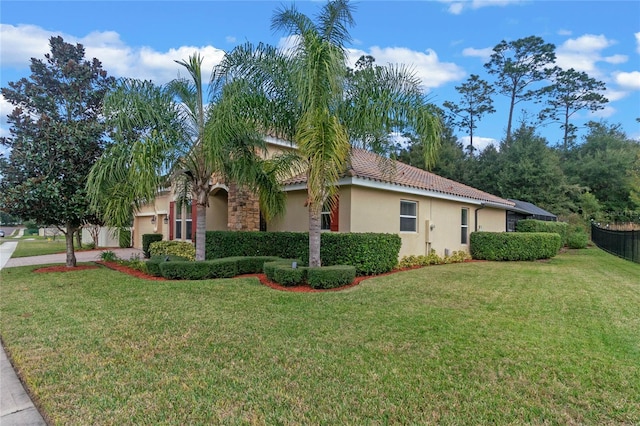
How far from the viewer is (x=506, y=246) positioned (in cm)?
1576

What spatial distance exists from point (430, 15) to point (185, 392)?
13.4m

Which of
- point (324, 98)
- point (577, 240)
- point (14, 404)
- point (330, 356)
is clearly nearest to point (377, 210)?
point (324, 98)

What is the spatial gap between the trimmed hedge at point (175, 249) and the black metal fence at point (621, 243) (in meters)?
19.3

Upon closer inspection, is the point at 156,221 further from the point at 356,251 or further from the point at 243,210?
the point at 356,251

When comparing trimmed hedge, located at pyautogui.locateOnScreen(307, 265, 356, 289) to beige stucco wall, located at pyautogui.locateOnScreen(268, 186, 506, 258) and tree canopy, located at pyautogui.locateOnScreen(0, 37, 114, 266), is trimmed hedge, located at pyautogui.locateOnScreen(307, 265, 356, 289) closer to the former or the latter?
beige stucco wall, located at pyautogui.locateOnScreen(268, 186, 506, 258)

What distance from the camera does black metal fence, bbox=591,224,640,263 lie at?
1573 cm

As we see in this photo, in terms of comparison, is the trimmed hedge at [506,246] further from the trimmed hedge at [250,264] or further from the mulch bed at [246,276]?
the trimmed hedge at [250,264]

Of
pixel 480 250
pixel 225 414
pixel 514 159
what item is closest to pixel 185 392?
pixel 225 414

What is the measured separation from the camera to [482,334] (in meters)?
5.05

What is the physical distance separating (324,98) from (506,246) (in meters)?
12.0

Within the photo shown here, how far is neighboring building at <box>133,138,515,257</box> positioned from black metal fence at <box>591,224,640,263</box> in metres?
5.70

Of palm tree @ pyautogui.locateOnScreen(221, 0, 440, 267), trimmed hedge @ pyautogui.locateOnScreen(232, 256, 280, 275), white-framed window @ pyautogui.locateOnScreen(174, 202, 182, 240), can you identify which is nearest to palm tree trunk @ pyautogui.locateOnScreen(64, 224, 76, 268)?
white-framed window @ pyautogui.locateOnScreen(174, 202, 182, 240)

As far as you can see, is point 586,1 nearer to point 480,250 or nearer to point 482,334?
point 480,250

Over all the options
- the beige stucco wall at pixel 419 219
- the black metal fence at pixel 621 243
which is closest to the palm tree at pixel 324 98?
the beige stucco wall at pixel 419 219
